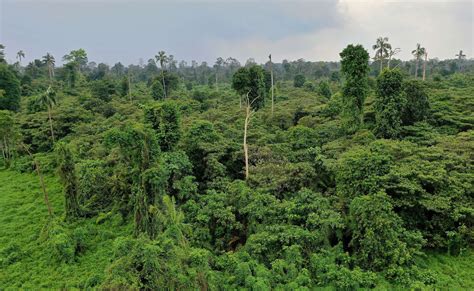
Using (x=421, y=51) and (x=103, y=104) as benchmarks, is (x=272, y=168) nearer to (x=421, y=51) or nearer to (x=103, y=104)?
(x=103, y=104)

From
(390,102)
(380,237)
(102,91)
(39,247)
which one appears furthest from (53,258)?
(102,91)

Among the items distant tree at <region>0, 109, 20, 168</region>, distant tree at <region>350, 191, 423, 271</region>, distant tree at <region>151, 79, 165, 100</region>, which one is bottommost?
distant tree at <region>350, 191, 423, 271</region>

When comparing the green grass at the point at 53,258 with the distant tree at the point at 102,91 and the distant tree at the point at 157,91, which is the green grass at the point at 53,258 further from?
the distant tree at the point at 102,91

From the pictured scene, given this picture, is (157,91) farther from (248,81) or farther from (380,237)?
(380,237)

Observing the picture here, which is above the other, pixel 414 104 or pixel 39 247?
pixel 414 104

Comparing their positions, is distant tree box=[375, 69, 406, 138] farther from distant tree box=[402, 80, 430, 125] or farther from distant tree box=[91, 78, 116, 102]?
distant tree box=[91, 78, 116, 102]

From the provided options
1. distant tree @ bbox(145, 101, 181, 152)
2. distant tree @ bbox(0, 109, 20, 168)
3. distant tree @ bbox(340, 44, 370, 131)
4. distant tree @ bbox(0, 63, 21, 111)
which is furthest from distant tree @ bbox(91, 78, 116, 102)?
distant tree @ bbox(340, 44, 370, 131)

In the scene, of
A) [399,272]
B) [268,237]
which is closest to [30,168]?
[268,237]
